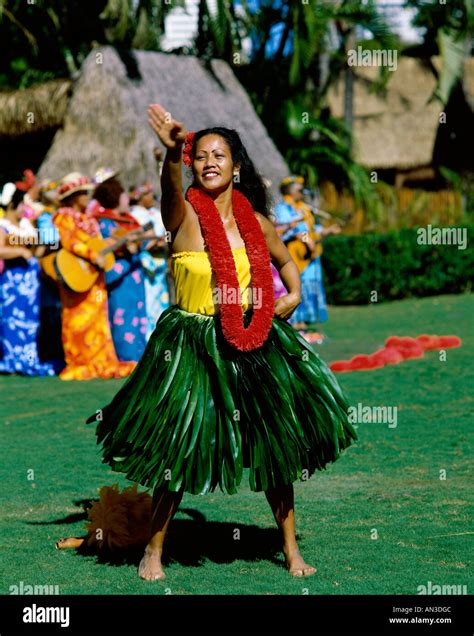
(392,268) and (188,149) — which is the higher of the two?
(188,149)

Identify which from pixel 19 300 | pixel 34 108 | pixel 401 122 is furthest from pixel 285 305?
pixel 401 122

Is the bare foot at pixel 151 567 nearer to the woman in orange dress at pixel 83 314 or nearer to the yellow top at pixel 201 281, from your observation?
the yellow top at pixel 201 281

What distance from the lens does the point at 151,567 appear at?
524cm

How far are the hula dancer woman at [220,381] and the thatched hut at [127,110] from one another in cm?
1165

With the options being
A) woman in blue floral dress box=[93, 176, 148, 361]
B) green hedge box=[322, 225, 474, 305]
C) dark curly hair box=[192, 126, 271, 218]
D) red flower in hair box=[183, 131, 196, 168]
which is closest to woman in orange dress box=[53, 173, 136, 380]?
woman in blue floral dress box=[93, 176, 148, 361]

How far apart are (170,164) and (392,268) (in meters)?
15.8

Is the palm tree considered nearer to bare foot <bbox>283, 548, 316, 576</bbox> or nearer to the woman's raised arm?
the woman's raised arm

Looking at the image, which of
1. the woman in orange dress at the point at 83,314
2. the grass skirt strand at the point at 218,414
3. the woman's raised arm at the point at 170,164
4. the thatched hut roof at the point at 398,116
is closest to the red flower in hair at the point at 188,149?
the woman's raised arm at the point at 170,164

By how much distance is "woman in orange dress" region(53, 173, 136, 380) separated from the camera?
12.1 meters

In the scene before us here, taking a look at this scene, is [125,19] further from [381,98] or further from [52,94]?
[381,98]

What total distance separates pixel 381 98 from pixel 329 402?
28.4 m

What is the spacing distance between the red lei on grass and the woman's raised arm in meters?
0.14

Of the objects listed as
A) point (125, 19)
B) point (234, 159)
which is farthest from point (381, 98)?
point (234, 159)

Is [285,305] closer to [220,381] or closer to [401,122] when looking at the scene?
[220,381]
